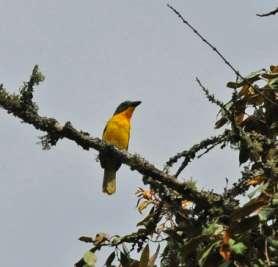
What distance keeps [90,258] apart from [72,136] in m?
0.66

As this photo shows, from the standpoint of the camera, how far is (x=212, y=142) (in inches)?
136

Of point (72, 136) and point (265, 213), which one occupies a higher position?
point (72, 136)

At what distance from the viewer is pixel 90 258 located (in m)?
3.20

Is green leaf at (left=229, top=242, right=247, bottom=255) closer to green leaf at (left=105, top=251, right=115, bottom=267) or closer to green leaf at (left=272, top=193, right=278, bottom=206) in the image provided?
green leaf at (left=272, top=193, right=278, bottom=206)

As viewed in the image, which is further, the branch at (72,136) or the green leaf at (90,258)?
the branch at (72,136)

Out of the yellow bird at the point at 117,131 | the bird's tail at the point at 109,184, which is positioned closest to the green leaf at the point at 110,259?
the yellow bird at the point at 117,131

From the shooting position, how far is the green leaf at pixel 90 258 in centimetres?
316

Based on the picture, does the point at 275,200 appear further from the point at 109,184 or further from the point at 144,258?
the point at 109,184

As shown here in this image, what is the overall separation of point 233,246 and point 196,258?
21cm

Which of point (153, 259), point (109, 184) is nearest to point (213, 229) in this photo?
point (153, 259)

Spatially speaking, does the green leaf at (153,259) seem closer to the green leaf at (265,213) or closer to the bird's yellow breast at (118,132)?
the green leaf at (265,213)

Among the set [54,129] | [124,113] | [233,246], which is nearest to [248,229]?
[233,246]

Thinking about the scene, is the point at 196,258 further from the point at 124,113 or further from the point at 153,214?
the point at 124,113

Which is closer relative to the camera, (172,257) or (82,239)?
(172,257)
